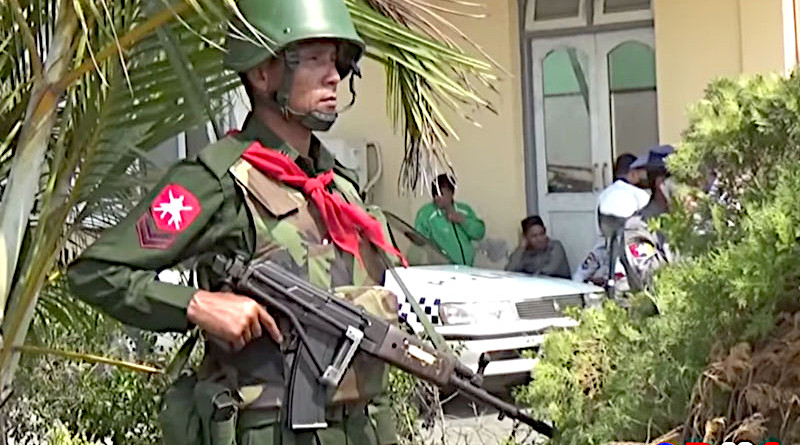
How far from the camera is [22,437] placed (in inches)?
196

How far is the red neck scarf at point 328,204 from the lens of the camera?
2.92 metres

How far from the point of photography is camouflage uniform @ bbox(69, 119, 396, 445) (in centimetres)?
281

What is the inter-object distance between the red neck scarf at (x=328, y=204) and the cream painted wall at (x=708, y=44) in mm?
6134

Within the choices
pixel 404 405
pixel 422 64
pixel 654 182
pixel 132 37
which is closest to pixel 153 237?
→ pixel 132 37

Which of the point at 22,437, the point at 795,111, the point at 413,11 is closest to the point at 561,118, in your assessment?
the point at 22,437

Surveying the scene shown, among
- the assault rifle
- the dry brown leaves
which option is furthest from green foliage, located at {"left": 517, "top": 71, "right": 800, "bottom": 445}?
the assault rifle

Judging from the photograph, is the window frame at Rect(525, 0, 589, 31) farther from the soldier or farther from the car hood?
the soldier

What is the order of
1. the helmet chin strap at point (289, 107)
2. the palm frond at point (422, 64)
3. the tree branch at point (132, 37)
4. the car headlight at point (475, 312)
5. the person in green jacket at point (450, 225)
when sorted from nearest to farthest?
the helmet chin strap at point (289, 107) < the tree branch at point (132, 37) < the palm frond at point (422, 64) < the car headlight at point (475, 312) < the person in green jacket at point (450, 225)

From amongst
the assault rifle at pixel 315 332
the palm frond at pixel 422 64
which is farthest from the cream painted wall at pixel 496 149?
the assault rifle at pixel 315 332

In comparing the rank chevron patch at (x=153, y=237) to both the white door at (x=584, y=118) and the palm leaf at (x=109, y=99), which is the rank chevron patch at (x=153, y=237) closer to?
the palm leaf at (x=109, y=99)

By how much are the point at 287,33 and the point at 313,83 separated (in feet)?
0.39

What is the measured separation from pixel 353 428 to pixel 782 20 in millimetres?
6655

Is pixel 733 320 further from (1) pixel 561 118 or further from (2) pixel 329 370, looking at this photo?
(1) pixel 561 118

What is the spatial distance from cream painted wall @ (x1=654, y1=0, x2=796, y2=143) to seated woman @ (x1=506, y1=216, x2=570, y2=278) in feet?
3.73
